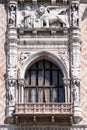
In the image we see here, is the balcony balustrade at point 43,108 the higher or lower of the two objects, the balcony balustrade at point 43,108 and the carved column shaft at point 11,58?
the lower

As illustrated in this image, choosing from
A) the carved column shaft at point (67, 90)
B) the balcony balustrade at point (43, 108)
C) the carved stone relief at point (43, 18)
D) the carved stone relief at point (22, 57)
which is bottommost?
the balcony balustrade at point (43, 108)

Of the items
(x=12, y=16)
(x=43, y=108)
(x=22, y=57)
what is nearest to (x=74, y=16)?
(x=12, y=16)

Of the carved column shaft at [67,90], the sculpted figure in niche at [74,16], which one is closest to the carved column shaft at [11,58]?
the carved column shaft at [67,90]

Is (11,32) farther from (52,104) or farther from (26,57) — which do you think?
(52,104)

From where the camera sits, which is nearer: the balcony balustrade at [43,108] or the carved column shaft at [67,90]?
the balcony balustrade at [43,108]

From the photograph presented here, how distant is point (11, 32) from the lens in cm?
2914

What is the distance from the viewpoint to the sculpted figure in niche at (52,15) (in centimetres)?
2950

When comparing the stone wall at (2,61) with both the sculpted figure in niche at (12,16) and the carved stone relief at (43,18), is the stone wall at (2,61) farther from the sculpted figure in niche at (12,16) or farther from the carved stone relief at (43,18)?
the carved stone relief at (43,18)

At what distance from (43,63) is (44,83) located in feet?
3.50

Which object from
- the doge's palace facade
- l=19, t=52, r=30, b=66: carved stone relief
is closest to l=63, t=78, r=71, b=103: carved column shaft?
the doge's palace facade

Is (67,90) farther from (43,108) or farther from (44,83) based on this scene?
(43,108)

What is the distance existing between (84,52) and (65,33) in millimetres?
1354

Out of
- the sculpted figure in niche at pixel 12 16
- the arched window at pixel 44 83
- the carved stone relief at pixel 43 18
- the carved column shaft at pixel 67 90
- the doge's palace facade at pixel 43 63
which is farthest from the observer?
the carved stone relief at pixel 43 18

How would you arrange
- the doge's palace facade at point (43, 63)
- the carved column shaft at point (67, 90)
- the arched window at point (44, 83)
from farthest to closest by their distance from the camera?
the arched window at point (44, 83) → the carved column shaft at point (67, 90) → the doge's palace facade at point (43, 63)
